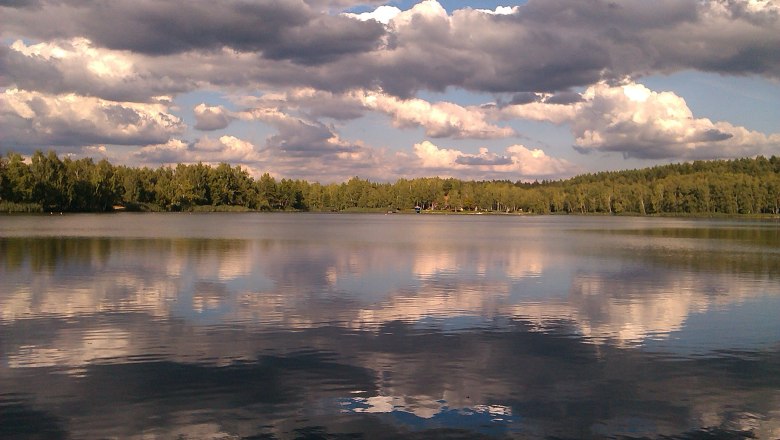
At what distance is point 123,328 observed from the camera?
59.1 feet

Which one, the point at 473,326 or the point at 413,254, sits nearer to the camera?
the point at 473,326

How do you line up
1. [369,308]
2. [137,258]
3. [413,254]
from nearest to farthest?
1. [369,308]
2. [137,258]
3. [413,254]

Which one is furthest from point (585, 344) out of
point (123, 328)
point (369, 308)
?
point (123, 328)

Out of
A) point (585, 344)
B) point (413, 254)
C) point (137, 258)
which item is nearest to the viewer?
point (585, 344)

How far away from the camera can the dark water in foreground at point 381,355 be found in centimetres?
1106

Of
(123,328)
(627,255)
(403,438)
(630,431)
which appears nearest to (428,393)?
(403,438)

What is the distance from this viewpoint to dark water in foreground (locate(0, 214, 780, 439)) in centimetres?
1106

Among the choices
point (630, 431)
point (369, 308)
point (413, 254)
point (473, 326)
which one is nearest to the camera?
point (630, 431)

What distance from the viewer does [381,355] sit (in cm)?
1533

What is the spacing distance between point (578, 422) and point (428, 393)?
284 cm

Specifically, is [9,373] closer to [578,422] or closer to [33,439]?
Result: [33,439]

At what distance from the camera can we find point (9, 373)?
13.4 meters

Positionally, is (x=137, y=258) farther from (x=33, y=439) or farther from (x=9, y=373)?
(x=33, y=439)

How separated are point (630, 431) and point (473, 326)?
28.0 feet
